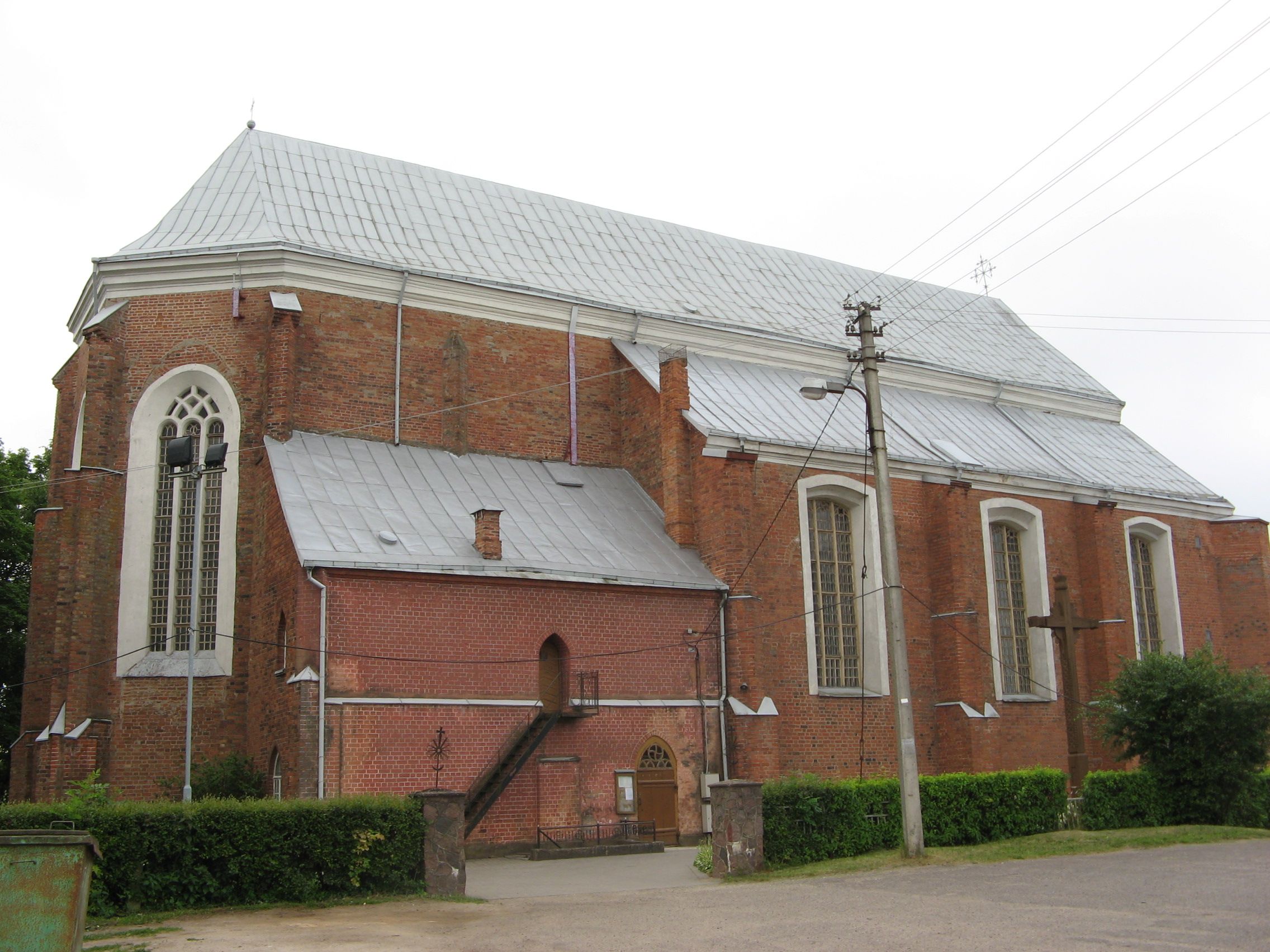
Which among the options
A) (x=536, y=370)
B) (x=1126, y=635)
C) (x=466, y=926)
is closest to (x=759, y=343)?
(x=536, y=370)

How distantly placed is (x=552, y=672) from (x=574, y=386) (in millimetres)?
8036

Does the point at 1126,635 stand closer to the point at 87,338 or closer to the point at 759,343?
the point at 759,343

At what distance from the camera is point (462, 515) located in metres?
23.7

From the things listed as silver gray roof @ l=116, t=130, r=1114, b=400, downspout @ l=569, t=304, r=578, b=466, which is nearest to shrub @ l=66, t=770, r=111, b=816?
silver gray roof @ l=116, t=130, r=1114, b=400

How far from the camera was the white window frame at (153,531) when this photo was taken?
915 inches

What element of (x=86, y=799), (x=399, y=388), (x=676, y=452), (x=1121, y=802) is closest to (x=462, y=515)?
(x=399, y=388)

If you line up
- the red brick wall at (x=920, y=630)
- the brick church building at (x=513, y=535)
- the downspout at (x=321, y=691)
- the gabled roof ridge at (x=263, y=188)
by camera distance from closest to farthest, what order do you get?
the downspout at (x=321, y=691) < the brick church building at (x=513, y=535) < the red brick wall at (x=920, y=630) < the gabled roof ridge at (x=263, y=188)

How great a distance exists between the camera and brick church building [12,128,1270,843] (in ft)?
70.5

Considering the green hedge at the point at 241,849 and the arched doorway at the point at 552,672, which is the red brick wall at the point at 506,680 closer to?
the arched doorway at the point at 552,672

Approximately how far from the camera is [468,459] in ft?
86.8

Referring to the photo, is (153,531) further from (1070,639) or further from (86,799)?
(1070,639)

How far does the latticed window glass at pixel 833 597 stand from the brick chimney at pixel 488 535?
7263 mm

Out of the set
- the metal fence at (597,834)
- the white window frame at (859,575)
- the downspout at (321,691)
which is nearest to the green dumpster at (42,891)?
the downspout at (321,691)

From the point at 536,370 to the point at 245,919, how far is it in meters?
16.5
